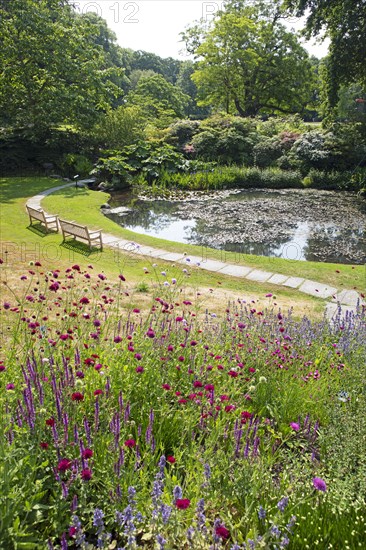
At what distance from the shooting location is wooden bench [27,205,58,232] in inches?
433

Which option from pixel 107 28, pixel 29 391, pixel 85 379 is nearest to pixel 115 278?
pixel 85 379

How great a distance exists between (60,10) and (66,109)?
5.30 metres

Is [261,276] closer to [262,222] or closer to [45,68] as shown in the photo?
[262,222]

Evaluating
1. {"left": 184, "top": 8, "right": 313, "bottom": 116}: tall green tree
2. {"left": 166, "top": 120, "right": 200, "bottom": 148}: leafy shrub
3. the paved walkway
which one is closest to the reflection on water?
the paved walkway

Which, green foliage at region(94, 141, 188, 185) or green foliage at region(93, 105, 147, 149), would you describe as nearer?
green foliage at region(94, 141, 188, 185)

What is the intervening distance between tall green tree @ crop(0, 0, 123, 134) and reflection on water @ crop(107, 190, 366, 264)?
6.47 metres

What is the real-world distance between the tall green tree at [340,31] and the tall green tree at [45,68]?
1005cm

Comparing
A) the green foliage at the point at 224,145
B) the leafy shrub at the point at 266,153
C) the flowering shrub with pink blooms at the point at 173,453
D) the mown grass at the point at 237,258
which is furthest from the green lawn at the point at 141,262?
the leafy shrub at the point at 266,153

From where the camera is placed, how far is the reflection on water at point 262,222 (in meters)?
Answer: 11.6

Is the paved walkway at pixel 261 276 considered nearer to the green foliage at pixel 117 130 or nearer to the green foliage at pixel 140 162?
the green foliage at pixel 140 162

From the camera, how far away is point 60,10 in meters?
20.3

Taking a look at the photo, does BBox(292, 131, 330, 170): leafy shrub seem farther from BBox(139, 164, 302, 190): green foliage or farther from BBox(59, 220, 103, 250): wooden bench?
BBox(59, 220, 103, 250): wooden bench

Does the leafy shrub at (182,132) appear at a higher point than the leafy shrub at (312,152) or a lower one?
higher

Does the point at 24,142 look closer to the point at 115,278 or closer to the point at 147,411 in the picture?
the point at 115,278
